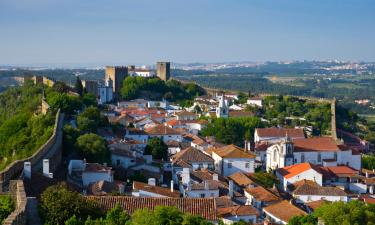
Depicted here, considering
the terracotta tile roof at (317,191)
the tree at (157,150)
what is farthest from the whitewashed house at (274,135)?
the terracotta tile roof at (317,191)

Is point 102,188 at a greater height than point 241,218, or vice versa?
point 102,188

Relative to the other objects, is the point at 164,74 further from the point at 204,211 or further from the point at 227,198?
the point at 204,211

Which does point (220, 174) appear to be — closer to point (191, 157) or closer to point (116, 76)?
point (191, 157)

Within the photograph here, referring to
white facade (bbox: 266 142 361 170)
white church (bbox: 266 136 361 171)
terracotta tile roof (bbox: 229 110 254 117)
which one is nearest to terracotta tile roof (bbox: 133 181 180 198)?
white church (bbox: 266 136 361 171)

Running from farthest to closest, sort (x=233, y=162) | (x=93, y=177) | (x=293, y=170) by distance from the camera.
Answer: (x=293, y=170) < (x=233, y=162) < (x=93, y=177)

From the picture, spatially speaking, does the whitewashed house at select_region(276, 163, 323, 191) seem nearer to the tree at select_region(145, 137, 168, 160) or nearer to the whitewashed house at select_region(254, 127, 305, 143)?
the tree at select_region(145, 137, 168, 160)

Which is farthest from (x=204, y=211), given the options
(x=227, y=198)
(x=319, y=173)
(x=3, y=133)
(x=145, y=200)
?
Result: (x=3, y=133)

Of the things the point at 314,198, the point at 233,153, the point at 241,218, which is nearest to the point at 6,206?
the point at 241,218
